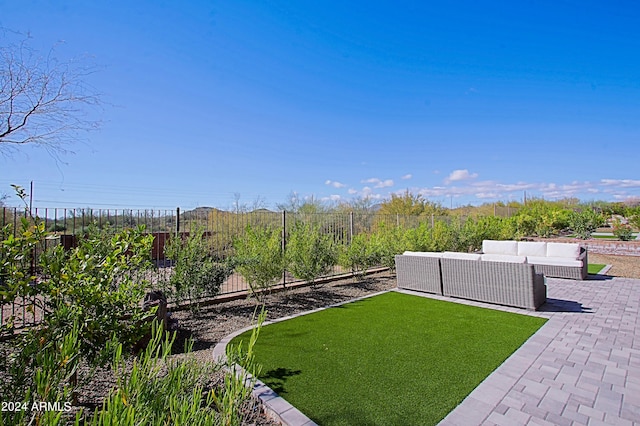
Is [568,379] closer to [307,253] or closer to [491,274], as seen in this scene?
[491,274]

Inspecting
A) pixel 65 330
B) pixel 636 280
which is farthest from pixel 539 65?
pixel 65 330

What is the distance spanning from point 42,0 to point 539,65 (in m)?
14.5

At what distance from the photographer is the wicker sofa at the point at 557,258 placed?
28.8 ft

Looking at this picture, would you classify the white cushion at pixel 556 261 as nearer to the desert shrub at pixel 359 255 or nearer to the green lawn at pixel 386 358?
the desert shrub at pixel 359 255

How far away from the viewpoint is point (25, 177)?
523 cm

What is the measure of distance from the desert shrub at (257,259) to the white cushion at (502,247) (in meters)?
8.23

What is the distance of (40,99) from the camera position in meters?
4.70

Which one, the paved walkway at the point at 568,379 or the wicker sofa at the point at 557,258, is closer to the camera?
the paved walkway at the point at 568,379

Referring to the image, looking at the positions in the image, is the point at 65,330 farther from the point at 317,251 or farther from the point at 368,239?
the point at 368,239

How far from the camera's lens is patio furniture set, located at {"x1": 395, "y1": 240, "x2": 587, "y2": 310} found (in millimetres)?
6078

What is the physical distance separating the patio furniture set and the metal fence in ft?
8.42

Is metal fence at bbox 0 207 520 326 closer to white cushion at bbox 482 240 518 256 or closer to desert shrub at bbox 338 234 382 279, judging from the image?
desert shrub at bbox 338 234 382 279

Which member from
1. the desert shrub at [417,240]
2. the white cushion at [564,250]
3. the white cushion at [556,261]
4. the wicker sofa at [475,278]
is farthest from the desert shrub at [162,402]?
the white cushion at [564,250]

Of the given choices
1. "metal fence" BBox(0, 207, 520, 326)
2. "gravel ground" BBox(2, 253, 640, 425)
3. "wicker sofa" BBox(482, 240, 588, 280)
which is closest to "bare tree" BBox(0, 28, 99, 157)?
"metal fence" BBox(0, 207, 520, 326)
